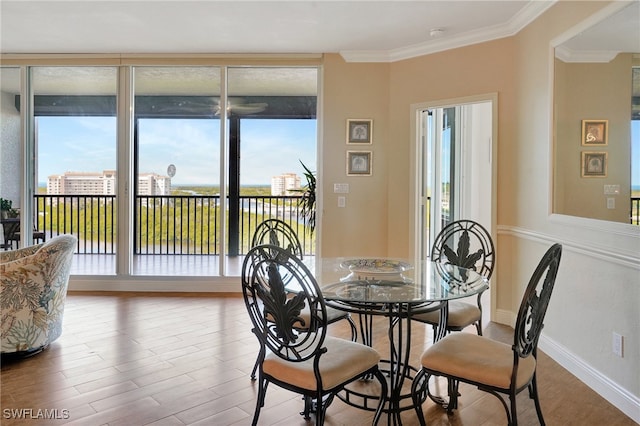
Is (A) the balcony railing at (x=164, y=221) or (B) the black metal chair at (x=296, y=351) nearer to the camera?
(B) the black metal chair at (x=296, y=351)

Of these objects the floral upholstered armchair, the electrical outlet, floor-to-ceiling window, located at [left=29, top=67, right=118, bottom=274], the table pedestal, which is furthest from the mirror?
floor-to-ceiling window, located at [left=29, top=67, right=118, bottom=274]

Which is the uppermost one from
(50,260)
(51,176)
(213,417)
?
(51,176)

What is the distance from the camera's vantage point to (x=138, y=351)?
2932mm

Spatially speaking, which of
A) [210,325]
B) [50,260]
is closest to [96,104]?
[50,260]

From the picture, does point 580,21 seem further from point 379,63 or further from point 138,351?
point 138,351

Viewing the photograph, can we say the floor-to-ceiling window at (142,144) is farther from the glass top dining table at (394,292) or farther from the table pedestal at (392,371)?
the table pedestal at (392,371)

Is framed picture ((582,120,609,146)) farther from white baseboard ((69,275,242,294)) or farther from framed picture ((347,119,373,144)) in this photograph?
white baseboard ((69,275,242,294))

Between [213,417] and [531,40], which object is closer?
[213,417]

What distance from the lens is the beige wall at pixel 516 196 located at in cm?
234

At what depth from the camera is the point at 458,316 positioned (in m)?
2.35

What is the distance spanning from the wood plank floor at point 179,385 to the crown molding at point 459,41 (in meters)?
2.62

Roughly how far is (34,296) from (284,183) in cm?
350

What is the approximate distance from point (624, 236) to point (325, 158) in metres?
2.91

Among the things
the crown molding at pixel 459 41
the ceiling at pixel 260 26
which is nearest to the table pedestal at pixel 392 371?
the ceiling at pixel 260 26
